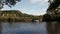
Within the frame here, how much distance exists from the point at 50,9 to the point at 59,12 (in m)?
3.91

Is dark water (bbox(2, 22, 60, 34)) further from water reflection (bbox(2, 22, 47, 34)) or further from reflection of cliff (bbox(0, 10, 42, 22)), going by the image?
reflection of cliff (bbox(0, 10, 42, 22))

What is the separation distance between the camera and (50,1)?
4606 centimetres

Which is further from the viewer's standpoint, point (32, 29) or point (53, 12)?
point (53, 12)

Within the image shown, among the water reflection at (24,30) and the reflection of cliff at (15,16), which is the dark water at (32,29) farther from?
the reflection of cliff at (15,16)

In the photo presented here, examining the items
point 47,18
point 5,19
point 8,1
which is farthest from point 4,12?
point 8,1

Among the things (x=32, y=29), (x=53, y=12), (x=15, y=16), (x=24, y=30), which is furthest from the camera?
(x=15, y=16)

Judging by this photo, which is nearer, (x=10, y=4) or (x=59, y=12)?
(x=10, y=4)

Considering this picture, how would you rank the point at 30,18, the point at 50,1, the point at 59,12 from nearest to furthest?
the point at 50,1
the point at 59,12
the point at 30,18

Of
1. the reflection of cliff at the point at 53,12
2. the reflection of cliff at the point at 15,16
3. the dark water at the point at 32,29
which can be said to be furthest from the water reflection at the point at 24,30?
the reflection of cliff at the point at 15,16

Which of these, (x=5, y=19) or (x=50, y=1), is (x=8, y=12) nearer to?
(x=5, y=19)

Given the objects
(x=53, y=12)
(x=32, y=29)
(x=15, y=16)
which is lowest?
(x=32, y=29)

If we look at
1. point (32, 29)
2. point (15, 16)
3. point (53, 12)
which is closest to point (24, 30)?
point (32, 29)

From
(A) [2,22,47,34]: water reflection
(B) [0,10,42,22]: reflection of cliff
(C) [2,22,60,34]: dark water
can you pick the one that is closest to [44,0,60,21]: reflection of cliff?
(B) [0,10,42,22]: reflection of cliff

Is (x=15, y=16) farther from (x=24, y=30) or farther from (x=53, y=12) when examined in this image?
(x=24, y=30)
